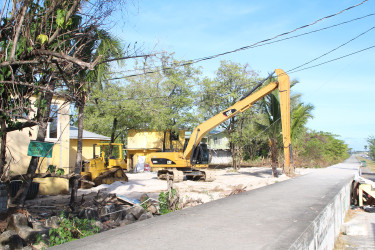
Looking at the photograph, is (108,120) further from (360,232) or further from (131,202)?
(360,232)

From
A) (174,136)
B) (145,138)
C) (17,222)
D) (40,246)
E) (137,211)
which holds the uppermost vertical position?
(174,136)

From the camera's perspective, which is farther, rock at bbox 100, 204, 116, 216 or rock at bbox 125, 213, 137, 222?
rock at bbox 100, 204, 116, 216

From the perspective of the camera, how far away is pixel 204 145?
22.0m

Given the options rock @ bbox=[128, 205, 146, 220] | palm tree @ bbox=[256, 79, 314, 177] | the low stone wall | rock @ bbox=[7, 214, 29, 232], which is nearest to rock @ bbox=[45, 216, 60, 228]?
rock @ bbox=[7, 214, 29, 232]

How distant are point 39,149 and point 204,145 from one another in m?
14.4

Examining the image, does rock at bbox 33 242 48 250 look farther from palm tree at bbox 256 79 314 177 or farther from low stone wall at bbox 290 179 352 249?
palm tree at bbox 256 79 314 177

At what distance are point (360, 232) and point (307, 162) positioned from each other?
1235 inches

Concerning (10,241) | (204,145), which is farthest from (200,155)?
(10,241)

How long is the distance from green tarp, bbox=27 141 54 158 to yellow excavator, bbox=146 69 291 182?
474 inches

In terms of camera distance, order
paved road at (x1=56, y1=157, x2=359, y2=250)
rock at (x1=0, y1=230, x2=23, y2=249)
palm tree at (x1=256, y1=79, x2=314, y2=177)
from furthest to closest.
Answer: palm tree at (x1=256, y1=79, x2=314, y2=177)
rock at (x1=0, y1=230, x2=23, y2=249)
paved road at (x1=56, y1=157, x2=359, y2=250)

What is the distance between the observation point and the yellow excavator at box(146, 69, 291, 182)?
66.7 ft

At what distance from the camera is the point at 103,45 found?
38.3 feet

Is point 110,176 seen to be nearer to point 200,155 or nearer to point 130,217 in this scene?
point 200,155

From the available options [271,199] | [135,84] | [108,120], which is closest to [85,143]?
[108,120]
